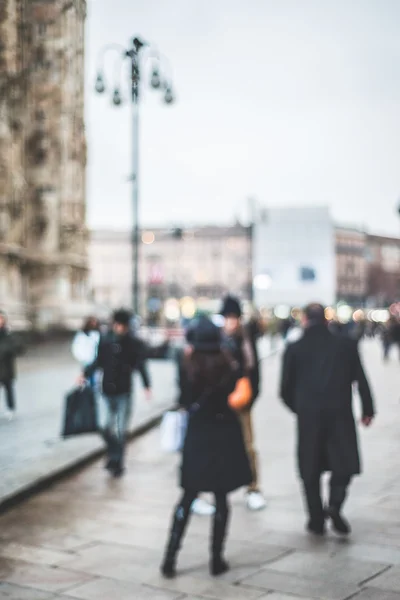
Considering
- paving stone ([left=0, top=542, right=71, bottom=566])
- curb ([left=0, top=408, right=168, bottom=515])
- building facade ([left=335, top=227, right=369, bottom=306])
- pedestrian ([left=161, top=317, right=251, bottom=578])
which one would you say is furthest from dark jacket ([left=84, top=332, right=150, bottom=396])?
building facade ([left=335, top=227, right=369, bottom=306])

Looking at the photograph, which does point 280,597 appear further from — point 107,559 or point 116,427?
point 116,427

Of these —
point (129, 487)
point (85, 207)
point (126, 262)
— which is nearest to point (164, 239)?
point (126, 262)

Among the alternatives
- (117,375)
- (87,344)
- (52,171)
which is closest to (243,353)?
(117,375)

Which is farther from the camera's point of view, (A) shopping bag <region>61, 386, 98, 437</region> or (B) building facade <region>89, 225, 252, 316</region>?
(B) building facade <region>89, 225, 252, 316</region>

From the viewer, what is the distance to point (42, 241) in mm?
41781

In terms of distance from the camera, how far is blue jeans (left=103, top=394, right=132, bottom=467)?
31.5 feet

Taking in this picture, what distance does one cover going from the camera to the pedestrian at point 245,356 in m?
7.80

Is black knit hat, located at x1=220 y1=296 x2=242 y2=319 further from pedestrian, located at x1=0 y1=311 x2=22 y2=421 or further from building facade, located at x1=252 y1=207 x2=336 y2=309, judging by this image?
building facade, located at x1=252 y1=207 x2=336 y2=309

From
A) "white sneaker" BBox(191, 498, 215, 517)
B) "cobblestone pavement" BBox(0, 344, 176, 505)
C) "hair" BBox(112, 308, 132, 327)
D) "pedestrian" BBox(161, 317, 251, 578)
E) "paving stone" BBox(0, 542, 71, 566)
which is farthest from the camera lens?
"hair" BBox(112, 308, 132, 327)

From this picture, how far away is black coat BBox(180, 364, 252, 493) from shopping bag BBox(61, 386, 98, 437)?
3.88m

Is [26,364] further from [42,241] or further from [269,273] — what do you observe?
[269,273]

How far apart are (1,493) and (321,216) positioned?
5687 cm

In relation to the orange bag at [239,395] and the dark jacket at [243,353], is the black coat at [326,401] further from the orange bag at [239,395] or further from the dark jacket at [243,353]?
the dark jacket at [243,353]

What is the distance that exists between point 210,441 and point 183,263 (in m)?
120
